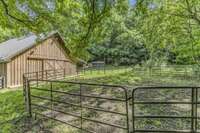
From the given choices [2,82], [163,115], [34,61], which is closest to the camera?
[163,115]

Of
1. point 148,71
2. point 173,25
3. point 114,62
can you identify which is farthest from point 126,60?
point 173,25

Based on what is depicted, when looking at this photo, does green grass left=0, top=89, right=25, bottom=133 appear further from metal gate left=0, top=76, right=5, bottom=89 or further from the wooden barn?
metal gate left=0, top=76, right=5, bottom=89

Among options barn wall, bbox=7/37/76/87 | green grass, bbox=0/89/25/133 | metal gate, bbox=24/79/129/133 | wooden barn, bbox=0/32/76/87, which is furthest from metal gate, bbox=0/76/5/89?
metal gate, bbox=24/79/129/133

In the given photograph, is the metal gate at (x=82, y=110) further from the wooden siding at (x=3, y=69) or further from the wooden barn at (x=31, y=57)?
the wooden siding at (x=3, y=69)

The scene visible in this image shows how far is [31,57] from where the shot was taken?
65.8ft

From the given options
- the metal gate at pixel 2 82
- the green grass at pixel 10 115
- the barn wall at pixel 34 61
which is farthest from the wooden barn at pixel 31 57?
the green grass at pixel 10 115

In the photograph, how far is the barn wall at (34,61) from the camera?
731 inches

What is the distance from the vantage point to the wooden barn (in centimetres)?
1819

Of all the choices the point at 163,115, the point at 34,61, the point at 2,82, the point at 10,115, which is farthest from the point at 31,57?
the point at 163,115

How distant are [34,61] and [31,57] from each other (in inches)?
24.3

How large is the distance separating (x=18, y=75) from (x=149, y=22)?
1125 cm

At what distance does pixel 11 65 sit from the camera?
1836 centimetres

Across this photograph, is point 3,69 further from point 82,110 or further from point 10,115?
point 82,110

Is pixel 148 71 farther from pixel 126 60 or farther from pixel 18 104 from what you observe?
pixel 126 60
